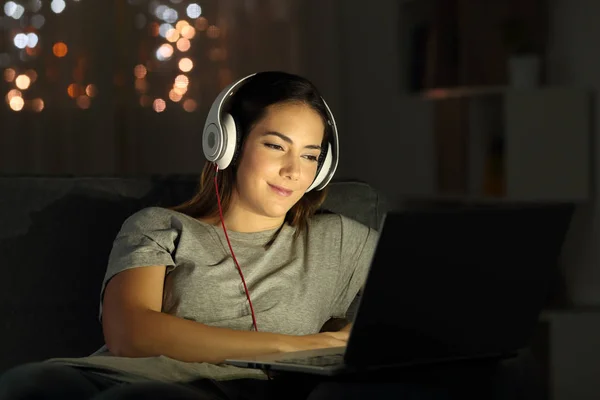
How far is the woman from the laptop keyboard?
0.11m

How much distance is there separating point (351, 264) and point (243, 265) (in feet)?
0.77

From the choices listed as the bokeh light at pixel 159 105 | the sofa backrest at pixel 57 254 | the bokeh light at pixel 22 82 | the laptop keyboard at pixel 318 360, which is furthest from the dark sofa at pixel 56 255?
the bokeh light at pixel 159 105

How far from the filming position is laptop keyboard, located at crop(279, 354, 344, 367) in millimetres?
1393

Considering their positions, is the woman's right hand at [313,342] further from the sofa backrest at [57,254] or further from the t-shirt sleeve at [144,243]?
the sofa backrest at [57,254]

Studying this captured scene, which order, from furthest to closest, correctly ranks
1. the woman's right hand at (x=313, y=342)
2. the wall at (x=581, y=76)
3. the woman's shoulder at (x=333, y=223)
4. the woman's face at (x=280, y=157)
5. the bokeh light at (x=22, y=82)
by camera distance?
the bokeh light at (x=22, y=82) → the wall at (x=581, y=76) → the woman's shoulder at (x=333, y=223) → the woman's face at (x=280, y=157) → the woman's right hand at (x=313, y=342)

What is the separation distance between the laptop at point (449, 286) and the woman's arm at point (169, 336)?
165 millimetres

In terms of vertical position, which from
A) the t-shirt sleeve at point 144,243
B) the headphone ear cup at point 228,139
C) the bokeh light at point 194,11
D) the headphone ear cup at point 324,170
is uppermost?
the bokeh light at point 194,11

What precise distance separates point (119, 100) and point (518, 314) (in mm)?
3067

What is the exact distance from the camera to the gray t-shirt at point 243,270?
1.75 metres

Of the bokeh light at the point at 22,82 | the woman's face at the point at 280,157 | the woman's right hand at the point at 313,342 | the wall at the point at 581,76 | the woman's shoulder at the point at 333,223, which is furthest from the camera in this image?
the bokeh light at the point at 22,82

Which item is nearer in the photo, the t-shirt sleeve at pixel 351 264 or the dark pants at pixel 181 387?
the dark pants at pixel 181 387

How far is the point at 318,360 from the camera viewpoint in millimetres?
1435

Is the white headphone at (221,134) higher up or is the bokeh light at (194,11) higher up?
the bokeh light at (194,11)

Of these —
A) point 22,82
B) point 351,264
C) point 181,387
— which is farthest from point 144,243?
point 22,82
